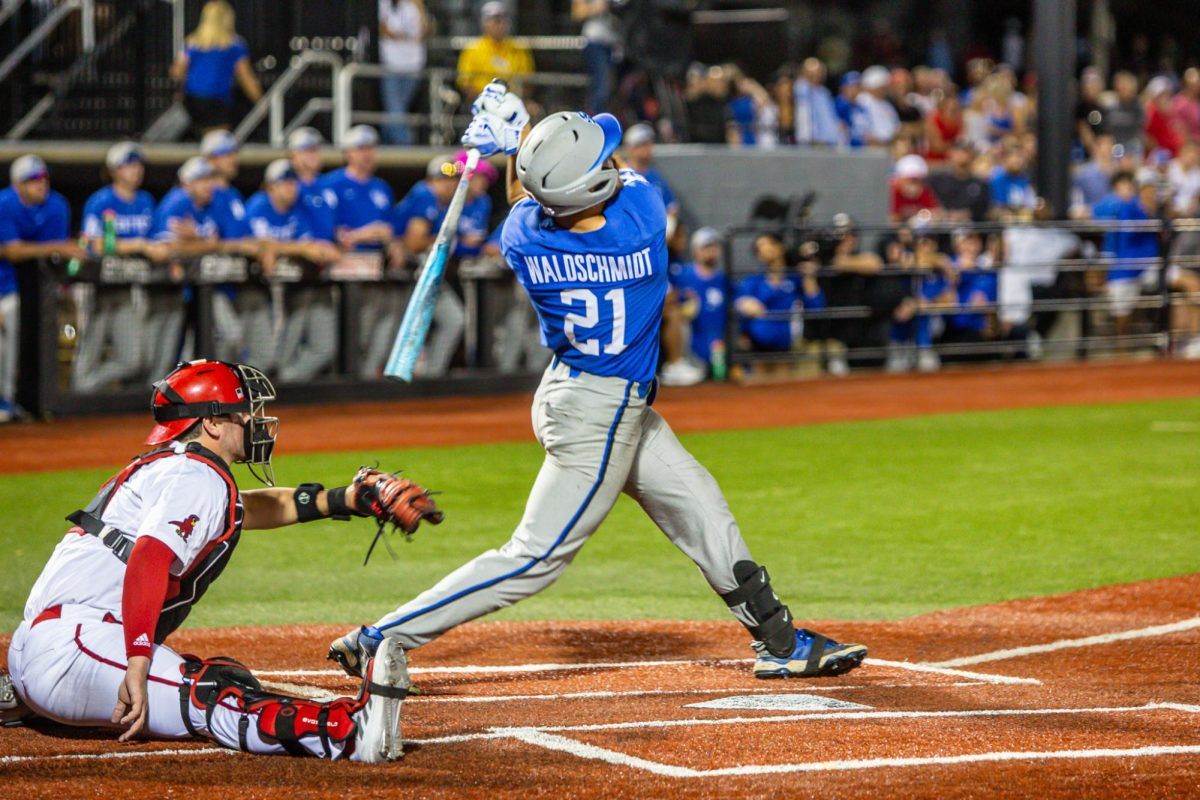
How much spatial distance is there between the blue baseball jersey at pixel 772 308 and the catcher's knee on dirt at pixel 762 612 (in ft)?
36.1

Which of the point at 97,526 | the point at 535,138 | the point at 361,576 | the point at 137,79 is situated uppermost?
the point at 137,79

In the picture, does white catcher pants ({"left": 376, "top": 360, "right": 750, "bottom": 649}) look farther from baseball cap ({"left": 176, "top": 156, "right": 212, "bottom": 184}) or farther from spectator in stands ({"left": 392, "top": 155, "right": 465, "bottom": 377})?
spectator in stands ({"left": 392, "top": 155, "right": 465, "bottom": 377})

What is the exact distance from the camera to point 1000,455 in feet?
39.2

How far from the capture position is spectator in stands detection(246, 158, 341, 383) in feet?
47.1

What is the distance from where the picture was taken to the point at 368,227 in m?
15.0

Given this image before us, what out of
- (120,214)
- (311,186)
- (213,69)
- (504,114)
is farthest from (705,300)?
(504,114)

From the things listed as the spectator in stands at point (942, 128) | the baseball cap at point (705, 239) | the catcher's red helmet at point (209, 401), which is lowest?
the catcher's red helmet at point (209, 401)

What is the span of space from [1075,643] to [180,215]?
931 cm

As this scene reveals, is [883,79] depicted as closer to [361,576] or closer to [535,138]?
[361,576]

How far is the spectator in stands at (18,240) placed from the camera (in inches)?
525

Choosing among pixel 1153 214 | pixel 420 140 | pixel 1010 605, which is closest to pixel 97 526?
pixel 1010 605

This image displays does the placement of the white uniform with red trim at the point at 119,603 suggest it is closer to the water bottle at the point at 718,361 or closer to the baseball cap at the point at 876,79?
the water bottle at the point at 718,361

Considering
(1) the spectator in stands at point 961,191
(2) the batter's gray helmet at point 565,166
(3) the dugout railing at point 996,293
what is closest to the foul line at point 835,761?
(2) the batter's gray helmet at point 565,166

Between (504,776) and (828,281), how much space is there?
1338cm
